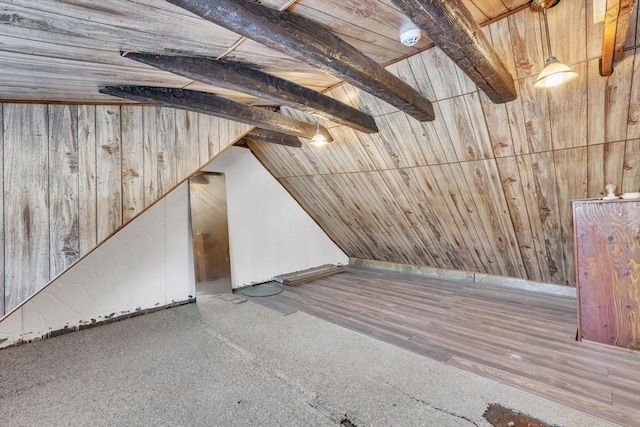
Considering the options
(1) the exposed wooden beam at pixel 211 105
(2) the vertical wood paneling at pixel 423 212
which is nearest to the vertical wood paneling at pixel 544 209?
(2) the vertical wood paneling at pixel 423 212

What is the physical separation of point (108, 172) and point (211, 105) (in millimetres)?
1017

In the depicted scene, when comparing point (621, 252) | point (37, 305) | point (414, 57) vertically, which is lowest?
point (37, 305)

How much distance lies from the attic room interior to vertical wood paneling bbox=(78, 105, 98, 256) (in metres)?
0.01

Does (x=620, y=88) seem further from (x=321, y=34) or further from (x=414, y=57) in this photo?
(x=321, y=34)

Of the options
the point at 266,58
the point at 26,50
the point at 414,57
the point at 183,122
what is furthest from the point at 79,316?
the point at 414,57

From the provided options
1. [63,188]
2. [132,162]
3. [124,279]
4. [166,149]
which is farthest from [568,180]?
[124,279]

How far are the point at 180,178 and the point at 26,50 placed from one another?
1.40m

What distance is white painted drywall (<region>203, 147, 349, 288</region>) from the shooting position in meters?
4.89

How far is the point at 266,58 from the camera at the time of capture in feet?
6.76

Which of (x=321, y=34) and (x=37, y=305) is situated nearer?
(x=321, y=34)

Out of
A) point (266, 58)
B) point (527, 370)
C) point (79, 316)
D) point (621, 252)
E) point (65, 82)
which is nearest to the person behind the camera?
point (65, 82)

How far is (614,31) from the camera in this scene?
1.65 meters

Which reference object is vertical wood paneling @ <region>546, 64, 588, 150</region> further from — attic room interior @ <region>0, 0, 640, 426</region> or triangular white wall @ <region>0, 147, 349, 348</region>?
triangular white wall @ <region>0, 147, 349, 348</region>

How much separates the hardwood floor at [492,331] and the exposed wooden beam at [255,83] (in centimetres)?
Result: 223
